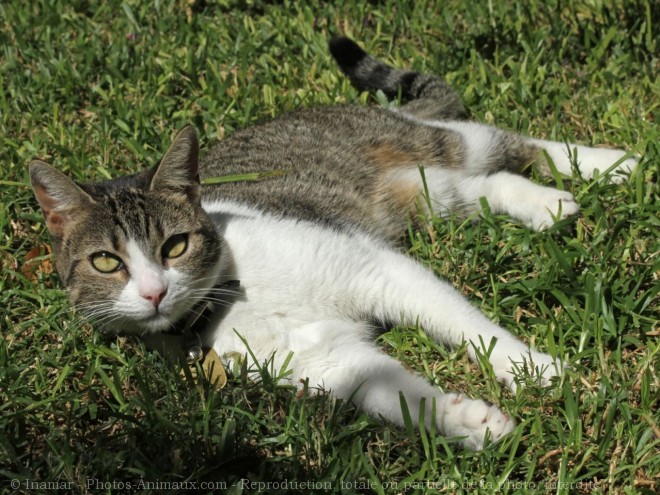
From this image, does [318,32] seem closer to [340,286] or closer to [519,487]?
[340,286]

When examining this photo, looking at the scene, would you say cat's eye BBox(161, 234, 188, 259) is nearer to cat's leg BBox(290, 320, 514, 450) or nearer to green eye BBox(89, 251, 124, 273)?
green eye BBox(89, 251, 124, 273)

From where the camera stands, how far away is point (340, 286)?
3.47m

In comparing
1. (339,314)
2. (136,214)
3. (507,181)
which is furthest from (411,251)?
(136,214)

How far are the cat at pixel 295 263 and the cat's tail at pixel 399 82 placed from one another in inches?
26.5

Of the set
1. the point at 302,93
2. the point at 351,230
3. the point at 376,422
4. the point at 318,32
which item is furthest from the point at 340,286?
the point at 318,32

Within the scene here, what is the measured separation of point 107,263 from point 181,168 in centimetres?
49

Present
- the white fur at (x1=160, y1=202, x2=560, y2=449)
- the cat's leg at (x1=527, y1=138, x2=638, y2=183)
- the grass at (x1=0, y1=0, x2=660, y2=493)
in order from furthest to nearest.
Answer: the cat's leg at (x1=527, y1=138, x2=638, y2=183) < the white fur at (x1=160, y1=202, x2=560, y2=449) < the grass at (x1=0, y1=0, x2=660, y2=493)

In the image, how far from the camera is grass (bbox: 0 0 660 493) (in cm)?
275

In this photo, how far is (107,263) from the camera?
3.17 meters

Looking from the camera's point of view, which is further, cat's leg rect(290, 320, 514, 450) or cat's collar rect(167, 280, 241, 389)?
cat's collar rect(167, 280, 241, 389)

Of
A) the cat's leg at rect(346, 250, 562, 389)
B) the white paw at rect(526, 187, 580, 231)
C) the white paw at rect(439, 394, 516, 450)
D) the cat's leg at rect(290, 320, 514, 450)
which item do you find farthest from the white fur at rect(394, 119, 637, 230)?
the white paw at rect(439, 394, 516, 450)

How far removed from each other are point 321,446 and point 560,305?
1.25m

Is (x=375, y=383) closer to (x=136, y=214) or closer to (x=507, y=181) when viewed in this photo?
(x=136, y=214)

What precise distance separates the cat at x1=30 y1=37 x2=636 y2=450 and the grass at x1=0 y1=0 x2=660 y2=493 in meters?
0.12
